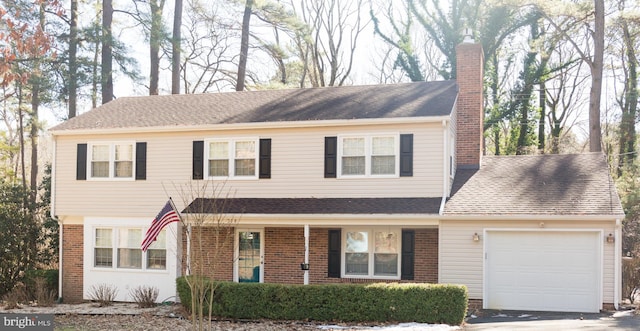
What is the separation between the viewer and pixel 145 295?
63.3ft

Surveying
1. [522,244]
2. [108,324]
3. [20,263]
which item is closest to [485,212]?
[522,244]

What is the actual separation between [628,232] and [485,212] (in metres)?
9.96

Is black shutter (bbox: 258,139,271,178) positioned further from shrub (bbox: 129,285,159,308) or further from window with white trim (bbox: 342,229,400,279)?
shrub (bbox: 129,285,159,308)

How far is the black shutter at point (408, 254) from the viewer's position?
1895cm

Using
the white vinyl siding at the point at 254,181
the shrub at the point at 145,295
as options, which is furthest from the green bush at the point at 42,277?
the shrub at the point at 145,295

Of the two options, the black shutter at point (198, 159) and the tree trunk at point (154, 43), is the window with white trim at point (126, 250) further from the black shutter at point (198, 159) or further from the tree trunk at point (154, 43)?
the tree trunk at point (154, 43)

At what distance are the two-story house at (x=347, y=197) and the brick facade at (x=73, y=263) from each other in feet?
0.14

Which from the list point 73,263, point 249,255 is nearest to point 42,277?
point 73,263

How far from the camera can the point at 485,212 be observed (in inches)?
683

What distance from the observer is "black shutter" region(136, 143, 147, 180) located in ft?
68.1

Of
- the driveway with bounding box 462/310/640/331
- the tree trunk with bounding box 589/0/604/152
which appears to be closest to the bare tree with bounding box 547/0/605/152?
the tree trunk with bounding box 589/0/604/152

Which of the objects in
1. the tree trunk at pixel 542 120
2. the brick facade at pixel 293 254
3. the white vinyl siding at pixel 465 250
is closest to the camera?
the white vinyl siding at pixel 465 250

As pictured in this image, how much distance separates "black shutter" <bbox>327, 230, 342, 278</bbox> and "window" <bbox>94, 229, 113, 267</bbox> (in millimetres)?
6506

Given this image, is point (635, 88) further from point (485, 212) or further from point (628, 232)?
point (485, 212)
